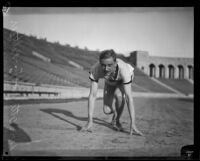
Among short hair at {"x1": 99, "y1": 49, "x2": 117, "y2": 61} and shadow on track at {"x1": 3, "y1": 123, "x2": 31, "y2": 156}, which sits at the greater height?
short hair at {"x1": 99, "y1": 49, "x2": 117, "y2": 61}

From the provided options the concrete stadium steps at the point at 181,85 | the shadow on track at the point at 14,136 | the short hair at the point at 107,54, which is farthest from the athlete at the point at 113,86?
the concrete stadium steps at the point at 181,85

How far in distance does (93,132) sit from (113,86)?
746 mm

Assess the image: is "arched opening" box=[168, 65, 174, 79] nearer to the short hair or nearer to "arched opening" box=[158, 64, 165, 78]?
"arched opening" box=[158, 64, 165, 78]

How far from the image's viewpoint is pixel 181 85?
12.7ft

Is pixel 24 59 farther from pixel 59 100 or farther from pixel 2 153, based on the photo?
pixel 2 153

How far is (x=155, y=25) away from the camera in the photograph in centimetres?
359

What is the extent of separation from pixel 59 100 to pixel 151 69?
1.78 metres

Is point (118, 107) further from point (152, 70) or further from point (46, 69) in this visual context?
point (46, 69)

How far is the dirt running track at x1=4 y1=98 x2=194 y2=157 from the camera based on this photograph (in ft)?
10.6

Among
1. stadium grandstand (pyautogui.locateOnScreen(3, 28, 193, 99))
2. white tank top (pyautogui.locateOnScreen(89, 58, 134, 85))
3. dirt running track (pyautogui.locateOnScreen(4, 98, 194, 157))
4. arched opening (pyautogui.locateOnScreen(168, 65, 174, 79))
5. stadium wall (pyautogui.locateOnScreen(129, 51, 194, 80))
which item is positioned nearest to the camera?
dirt running track (pyautogui.locateOnScreen(4, 98, 194, 157))

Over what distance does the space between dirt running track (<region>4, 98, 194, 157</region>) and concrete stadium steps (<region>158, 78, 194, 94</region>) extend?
18 centimetres

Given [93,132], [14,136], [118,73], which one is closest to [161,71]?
[118,73]

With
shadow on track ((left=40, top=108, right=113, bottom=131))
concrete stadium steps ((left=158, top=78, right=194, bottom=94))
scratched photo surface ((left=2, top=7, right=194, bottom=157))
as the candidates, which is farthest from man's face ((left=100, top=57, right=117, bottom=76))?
concrete stadium steps ((left=158, top=78, right=194, bottom=94))
